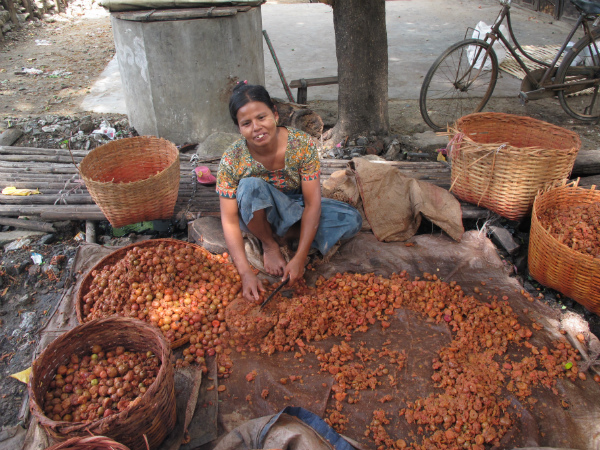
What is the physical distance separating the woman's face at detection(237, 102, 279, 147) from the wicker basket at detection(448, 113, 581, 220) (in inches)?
54.9

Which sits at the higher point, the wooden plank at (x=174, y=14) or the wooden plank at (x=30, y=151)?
the wooden plank at (x=174, y=14)

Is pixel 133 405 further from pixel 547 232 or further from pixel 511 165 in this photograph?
pixel 511 165

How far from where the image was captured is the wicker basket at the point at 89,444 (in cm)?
129

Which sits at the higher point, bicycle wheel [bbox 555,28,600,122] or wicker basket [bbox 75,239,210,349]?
bicycle wheel [bbox 555,28,600,122]

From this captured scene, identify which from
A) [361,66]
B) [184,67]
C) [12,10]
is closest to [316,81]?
[361,66]

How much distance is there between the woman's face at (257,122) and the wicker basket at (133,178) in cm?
88

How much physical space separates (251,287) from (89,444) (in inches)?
40.9

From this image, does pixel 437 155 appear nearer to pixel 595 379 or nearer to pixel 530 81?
pixel 530 81

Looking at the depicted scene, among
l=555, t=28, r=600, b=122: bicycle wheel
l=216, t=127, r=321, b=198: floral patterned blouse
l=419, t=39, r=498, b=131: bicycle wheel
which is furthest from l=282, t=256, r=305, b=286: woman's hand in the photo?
l=555, t=28, r=600, b=122: bicycle wheel

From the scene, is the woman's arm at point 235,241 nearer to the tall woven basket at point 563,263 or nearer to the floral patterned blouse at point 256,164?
the floral patterned blouse at point 256,164

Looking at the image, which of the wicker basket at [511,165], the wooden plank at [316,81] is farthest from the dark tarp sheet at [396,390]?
the wooden plank at [316,81]

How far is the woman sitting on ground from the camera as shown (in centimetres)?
231

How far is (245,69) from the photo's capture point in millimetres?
4383

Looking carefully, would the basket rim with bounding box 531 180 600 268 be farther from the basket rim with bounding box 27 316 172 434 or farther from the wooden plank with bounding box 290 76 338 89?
the wooden plank with bounding box 290 76 338 89
